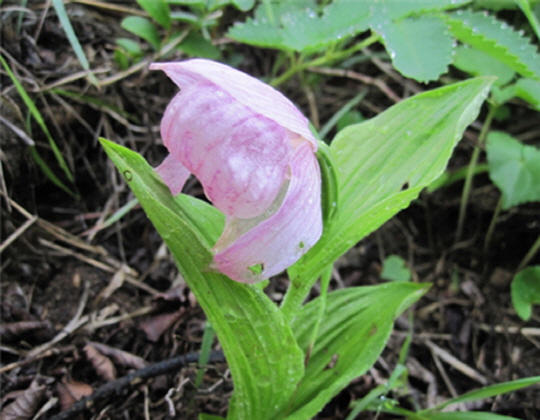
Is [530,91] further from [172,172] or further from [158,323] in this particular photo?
[158,323]

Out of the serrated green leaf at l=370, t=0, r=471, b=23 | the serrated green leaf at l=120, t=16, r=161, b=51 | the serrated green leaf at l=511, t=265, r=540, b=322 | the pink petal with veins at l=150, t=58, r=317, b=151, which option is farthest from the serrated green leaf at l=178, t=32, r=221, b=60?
the serrated green leaf at l=511, t=265, r=540, b=322

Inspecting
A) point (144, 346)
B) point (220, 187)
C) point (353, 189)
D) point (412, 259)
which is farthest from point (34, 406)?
point (412, 259)

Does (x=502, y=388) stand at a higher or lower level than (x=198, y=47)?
lower

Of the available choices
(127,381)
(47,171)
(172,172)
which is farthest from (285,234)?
(47,171)

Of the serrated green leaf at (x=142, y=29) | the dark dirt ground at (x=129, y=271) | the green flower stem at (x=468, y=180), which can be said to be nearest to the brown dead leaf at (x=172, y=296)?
the dark dirt ground at (x=129, y=271)

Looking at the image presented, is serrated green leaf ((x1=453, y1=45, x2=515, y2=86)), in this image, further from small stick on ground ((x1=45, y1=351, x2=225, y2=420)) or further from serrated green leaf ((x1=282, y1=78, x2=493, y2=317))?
small stick on ground ((x1=45, y1=351, x2=225, y2=420))

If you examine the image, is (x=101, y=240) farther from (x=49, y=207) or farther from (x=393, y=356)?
(x=393, y=356)
